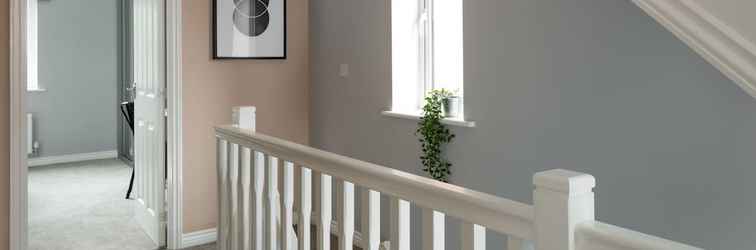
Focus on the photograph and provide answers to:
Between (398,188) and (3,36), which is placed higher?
(3,36)

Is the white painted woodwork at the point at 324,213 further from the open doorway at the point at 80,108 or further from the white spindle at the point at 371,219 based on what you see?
the open doorway at the point at 80,108

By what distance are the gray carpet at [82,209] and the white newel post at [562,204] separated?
3.39 metres

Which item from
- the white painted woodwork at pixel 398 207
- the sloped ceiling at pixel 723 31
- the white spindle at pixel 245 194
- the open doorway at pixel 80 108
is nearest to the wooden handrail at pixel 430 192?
the white painted woodwork at pixel 398 207

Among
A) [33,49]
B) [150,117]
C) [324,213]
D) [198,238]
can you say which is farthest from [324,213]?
[33,49]

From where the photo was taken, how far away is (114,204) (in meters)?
5.16

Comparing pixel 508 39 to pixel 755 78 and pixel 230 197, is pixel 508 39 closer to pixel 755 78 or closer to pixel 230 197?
pixel 230 197

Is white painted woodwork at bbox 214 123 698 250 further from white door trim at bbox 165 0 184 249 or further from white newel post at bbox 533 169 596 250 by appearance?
white door trim at bbox 165 0 184 249

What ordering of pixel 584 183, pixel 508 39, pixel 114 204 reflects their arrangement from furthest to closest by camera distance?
pixel 114 204, pixel 508 39, pixel 584 183

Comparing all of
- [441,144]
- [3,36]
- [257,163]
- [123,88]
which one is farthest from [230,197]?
[123,88]

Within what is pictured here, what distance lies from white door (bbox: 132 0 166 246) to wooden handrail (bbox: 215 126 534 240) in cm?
217

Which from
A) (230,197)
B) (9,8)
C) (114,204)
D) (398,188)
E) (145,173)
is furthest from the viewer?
(114,204)

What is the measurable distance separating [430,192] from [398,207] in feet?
0.50

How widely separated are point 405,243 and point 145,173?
327 centimetres

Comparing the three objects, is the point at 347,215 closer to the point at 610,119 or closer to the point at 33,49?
the point at 610,119
